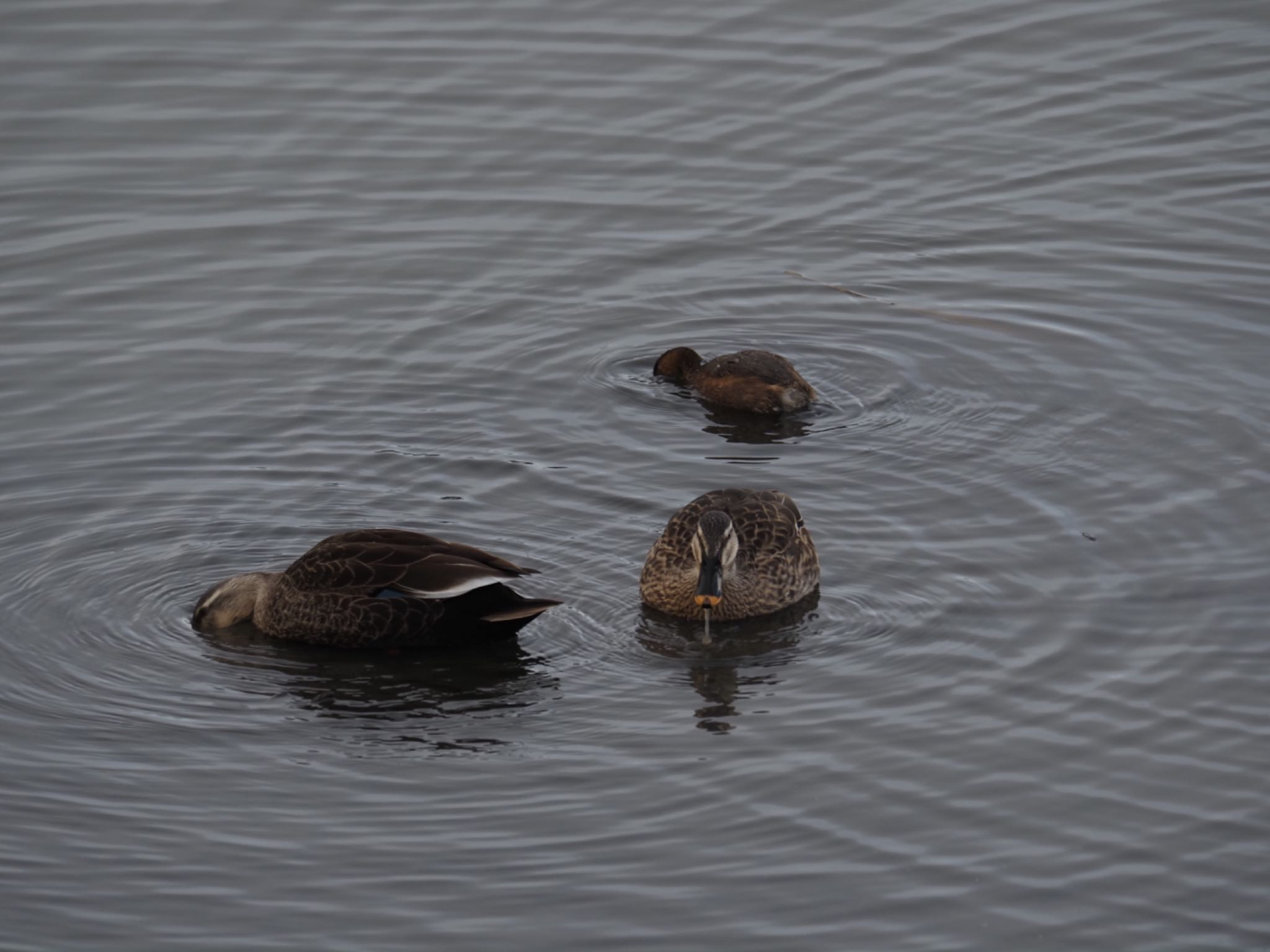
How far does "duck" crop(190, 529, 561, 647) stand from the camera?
11.7 m

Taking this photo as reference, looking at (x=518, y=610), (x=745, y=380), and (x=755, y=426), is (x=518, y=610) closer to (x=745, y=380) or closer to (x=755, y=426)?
(x=755, y=426)

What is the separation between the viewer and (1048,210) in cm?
1762

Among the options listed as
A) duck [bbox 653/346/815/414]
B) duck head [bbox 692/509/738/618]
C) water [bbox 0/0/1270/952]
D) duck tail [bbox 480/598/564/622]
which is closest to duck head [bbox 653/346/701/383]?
duck [bbox 653/346/815/414]

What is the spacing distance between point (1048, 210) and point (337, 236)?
18.7ft

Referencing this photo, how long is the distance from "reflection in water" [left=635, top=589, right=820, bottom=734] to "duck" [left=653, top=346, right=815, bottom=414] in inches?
100

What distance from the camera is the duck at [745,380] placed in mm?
14680

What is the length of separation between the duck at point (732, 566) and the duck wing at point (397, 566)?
811mm

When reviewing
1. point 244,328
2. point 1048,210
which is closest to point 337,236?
point 244,328

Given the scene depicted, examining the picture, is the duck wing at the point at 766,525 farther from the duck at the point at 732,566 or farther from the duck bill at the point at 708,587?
the duck bill at the point at 708,587

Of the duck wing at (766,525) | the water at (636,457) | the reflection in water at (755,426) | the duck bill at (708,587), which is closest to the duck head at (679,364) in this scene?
the water at (636,457)

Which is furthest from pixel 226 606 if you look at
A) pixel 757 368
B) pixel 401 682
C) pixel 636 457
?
pixel 757 368

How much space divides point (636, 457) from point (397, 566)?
2.62 meters

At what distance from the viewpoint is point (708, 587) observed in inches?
464

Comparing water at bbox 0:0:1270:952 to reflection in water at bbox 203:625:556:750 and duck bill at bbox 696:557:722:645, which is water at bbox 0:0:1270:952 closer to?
reflection in water at bbox 203:625:556:750
